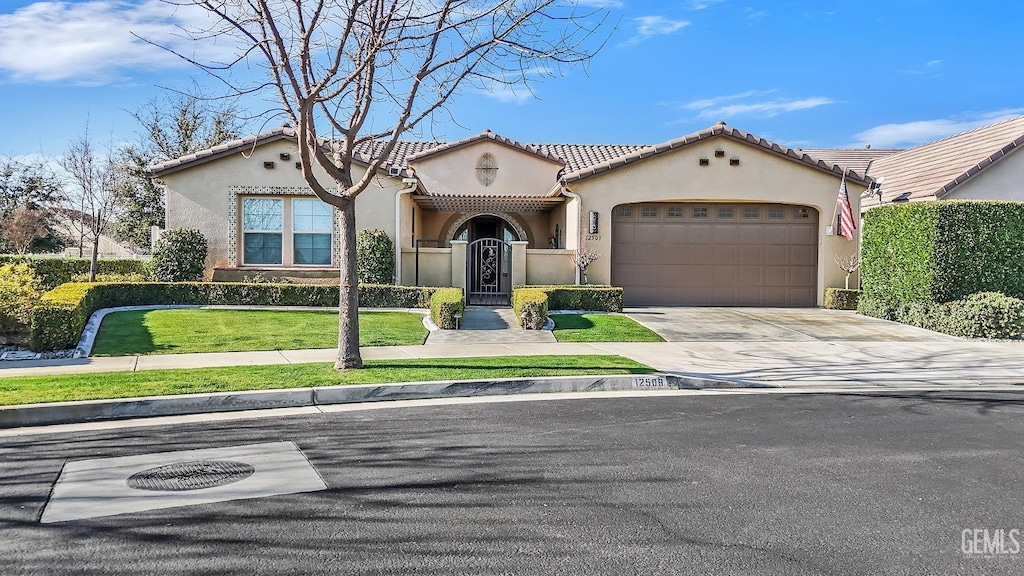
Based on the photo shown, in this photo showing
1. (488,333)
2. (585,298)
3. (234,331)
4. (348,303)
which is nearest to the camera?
(348,303)

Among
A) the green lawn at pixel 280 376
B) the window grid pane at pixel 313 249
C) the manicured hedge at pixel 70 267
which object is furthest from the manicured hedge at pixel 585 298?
the manicured hedge at pixel 70 267

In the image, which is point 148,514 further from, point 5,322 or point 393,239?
point 393,239

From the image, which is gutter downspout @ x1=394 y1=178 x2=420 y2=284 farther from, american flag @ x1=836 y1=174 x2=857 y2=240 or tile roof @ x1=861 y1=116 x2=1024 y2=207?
tile roof @ x1=861 y1=116 x2=1024 y2=207

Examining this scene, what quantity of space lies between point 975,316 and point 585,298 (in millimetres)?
7934

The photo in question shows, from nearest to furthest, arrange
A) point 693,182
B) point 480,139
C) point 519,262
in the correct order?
point 519,262, point 693,182, point 480,139

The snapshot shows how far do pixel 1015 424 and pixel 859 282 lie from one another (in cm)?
1298

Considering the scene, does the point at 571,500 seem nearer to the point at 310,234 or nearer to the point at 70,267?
the point at 310,234

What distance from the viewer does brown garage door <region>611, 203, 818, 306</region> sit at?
63.9 feet

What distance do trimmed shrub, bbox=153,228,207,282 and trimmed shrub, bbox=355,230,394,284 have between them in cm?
426

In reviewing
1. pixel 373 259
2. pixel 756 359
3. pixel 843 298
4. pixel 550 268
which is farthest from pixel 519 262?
pixel 843 298

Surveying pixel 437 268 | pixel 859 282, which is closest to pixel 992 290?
pixel 859 282

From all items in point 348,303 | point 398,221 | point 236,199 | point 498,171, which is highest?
point 498,171

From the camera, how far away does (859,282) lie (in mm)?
19297

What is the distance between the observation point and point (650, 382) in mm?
9469
